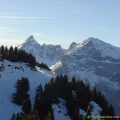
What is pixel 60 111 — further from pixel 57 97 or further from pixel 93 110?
pixel 93 110

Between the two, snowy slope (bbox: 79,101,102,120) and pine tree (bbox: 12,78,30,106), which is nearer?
pine tree (bbox: 12,78,30,106)

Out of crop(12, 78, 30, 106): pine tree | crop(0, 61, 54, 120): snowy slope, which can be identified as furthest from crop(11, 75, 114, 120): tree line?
crop(0, 61, 54, 120): snowy slope

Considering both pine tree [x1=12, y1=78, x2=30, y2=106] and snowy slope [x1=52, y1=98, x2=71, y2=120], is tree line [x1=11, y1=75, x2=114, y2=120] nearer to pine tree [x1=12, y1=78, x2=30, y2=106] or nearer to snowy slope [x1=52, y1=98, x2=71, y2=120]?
pine tree [x1=12, y1=78, x2=30, y2=106]

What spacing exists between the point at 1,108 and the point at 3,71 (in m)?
32.4

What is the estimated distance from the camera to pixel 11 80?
480 feet

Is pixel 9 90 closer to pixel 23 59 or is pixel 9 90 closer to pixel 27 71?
pixel 27 71

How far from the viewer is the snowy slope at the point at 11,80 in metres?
124

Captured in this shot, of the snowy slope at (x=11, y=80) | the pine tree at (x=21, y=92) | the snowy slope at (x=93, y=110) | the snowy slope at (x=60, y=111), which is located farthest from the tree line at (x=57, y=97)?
the snowy slope at (x=11, y=80)

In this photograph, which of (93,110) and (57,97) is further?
(93,110)

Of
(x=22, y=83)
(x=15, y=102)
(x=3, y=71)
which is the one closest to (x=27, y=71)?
(x=3, y=71)

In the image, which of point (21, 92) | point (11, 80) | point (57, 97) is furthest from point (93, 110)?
point (11, 80)

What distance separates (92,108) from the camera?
150 metres

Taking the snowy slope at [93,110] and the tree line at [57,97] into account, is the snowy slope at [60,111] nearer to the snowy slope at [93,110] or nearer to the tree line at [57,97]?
the tree line at [57,97]

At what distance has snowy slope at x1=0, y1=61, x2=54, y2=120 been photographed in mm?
124494
